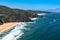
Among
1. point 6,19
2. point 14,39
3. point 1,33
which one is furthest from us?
point 6,19

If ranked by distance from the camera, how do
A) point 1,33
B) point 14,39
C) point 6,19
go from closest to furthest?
1. point 14,39
2. point 1,33
3. point 6,19

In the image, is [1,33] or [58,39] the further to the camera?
[1,33]

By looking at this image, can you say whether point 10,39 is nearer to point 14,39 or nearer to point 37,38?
point 14,39

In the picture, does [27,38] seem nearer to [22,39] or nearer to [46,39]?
[22,39]

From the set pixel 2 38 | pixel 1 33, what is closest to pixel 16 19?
pixel 1 33

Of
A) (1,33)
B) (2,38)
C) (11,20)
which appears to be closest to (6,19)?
(11,20)

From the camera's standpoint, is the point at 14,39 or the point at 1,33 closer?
the point at 14,39

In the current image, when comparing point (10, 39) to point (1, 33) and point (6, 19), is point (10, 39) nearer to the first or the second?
point (1, 33)
